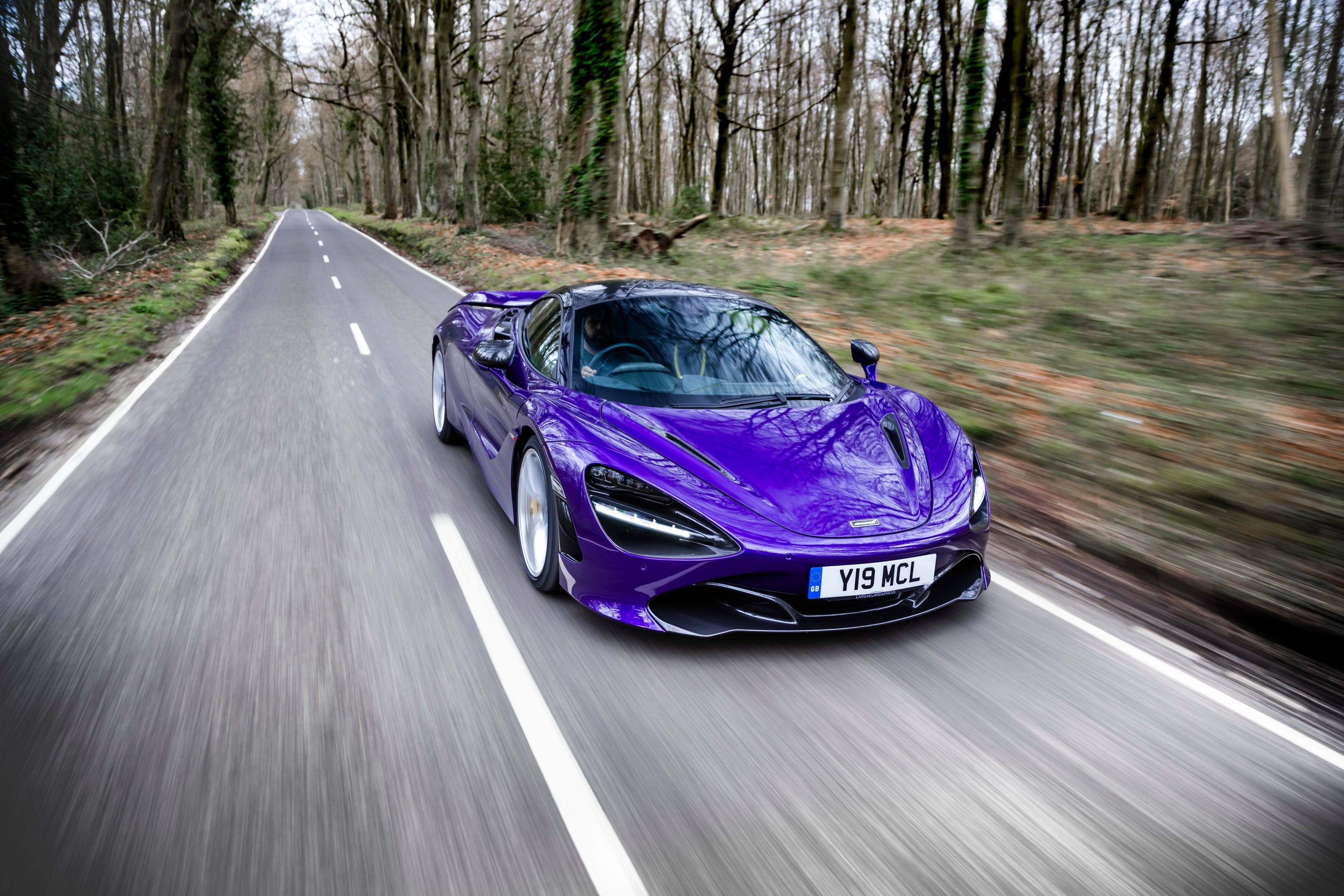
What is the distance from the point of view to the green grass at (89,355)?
7043 millimetres

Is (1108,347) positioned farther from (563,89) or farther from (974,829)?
(563,89)

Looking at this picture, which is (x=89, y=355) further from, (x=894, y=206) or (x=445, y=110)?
(x=894, y=206)

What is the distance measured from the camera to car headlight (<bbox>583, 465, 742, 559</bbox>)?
9.38 feet

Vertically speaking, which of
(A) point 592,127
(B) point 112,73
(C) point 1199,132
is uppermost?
(B) point 112,73

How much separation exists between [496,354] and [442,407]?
1.96 meters

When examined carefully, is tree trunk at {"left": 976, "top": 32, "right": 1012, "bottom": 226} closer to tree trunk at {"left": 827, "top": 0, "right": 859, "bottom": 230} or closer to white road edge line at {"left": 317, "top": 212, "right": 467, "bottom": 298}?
tree trunk at {"left": 827, "top": 0, "right": 859, "bottom": 230}


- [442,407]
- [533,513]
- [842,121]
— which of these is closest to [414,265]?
[842,121]

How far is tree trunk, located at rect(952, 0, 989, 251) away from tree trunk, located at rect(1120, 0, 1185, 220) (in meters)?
8.39

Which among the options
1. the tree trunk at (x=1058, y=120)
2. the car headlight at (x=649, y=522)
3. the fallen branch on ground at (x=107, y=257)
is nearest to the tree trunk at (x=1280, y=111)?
the tree trunk at (x=1058, y=120)

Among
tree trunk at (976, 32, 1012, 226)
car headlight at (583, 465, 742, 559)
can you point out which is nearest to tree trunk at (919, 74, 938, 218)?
tree trunk at (976, 32, 1012, 226)

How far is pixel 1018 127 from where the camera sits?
46.8ft

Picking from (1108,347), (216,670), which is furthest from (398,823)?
(1108,347)

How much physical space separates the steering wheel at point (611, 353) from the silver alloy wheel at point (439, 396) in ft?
7.30

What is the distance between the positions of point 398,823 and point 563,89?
38.4 metres
